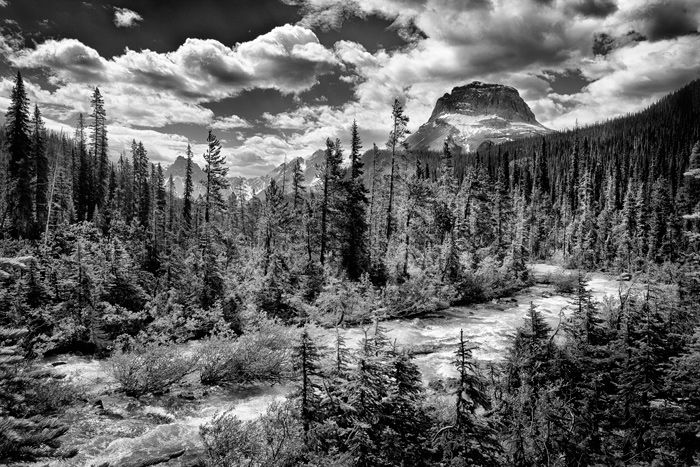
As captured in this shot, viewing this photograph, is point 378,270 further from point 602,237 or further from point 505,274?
point 602,237

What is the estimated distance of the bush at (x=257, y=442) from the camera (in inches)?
242

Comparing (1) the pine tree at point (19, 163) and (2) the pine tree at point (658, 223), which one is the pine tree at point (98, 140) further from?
(2) the pine tree at point (658, 223)

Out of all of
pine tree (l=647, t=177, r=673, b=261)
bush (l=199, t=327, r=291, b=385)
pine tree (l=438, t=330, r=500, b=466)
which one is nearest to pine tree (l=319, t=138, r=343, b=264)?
bush (l=199, t=327, r=291, b=385)

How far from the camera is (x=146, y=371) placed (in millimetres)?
8977

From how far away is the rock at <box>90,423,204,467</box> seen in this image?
628cm

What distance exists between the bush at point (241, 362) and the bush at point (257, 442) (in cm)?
290

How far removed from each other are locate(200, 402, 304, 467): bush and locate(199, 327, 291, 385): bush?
2.90m

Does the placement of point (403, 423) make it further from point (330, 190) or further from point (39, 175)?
point (39, 175)

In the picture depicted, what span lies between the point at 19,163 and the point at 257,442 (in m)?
44.1

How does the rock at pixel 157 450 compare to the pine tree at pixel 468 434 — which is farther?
the rock at pixel 157 450

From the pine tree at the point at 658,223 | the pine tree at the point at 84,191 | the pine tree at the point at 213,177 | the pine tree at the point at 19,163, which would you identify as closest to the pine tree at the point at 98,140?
the pine tree at the point at 84,191

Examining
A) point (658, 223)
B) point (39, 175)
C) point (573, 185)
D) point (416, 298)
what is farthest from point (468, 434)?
point (573, 185)

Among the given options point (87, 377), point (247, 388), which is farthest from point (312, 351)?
point (87, 377)

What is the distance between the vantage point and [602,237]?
177 ft
